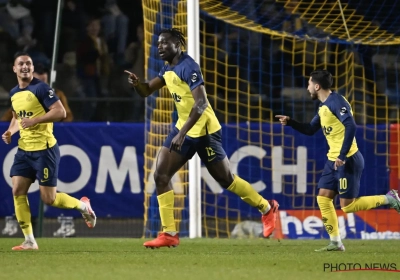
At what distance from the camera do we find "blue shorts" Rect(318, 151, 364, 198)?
31.5ft

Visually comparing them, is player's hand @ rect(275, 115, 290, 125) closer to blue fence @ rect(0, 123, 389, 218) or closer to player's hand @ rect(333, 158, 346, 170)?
player's hand @ rect(333, 158, 346, 170)

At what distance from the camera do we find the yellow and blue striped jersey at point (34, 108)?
31.1ft

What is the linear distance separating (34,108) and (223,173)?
194 centimetres

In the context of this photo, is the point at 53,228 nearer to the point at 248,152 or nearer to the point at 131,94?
the point at 248,152

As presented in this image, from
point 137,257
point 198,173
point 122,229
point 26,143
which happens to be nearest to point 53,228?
point 122,229

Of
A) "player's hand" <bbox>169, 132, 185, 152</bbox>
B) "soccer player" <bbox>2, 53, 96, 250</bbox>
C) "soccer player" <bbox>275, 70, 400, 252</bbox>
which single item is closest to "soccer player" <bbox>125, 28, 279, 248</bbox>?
"player's hand" <bbox>169, 132, 185, 152</bbox>

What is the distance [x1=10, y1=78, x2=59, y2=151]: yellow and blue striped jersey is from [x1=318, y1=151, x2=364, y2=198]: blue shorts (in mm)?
2739

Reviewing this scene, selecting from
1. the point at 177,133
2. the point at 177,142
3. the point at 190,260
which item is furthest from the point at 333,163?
the point at 190,260

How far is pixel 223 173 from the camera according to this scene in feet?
30.8

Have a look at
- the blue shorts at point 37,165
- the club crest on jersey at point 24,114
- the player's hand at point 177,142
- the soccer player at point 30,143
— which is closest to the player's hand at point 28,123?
the soccer player at point 30,143

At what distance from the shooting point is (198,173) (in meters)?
12.2

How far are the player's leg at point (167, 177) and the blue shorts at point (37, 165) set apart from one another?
3.75 ft

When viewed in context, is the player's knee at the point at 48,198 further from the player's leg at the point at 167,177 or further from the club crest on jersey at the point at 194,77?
the club crest on jersey at the point at 194,77

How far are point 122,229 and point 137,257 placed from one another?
15.8 feet
